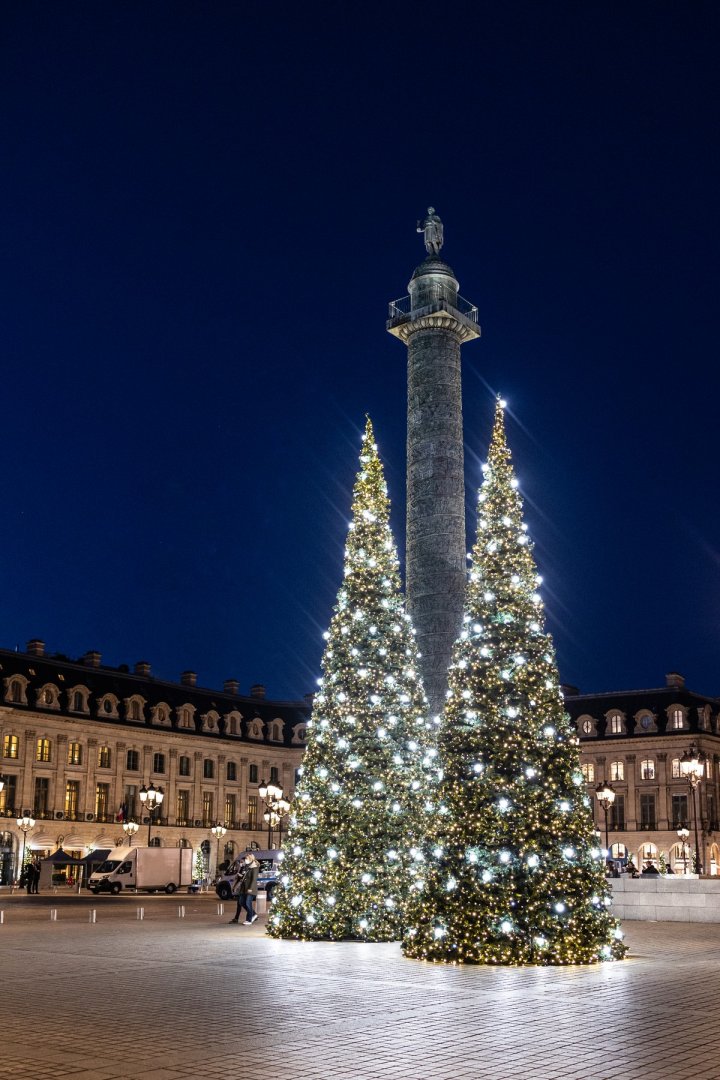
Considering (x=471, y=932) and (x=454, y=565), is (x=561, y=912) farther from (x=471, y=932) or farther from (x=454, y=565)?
(x=454, y=565)

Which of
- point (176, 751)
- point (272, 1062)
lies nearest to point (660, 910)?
point (272, 1062)

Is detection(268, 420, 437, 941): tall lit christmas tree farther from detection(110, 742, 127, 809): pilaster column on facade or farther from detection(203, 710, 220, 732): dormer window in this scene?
detection(203, 710, 220, 732): dormer window

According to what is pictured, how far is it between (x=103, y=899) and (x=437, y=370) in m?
24.0

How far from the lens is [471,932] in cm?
1798

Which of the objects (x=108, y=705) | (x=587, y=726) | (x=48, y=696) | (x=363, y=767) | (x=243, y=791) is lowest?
(x=363, y=767)

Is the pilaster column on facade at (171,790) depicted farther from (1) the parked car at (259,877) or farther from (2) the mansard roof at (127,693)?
(1) the parked car at (259,877)

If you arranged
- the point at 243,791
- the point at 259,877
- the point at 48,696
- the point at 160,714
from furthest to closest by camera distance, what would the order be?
the point at 243,791, the point at 160,714, the point at 48,696, the point at 259,877

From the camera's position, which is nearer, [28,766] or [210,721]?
[28,766]

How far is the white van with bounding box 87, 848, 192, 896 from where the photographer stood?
170ft

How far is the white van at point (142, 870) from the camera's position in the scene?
51.7 meters

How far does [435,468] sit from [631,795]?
55.6 m

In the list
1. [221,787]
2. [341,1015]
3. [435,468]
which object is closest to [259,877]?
[435,468]

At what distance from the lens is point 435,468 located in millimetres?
35750

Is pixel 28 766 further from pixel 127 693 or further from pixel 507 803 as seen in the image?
pixel 507 803
